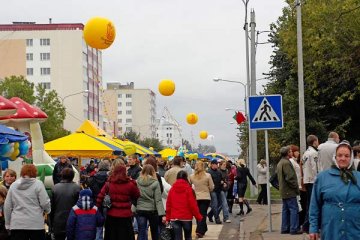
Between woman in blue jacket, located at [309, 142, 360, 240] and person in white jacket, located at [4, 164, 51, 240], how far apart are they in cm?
443

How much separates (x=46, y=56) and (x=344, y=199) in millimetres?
112910

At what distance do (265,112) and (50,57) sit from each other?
10479cm

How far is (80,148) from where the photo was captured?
25719 millimetres

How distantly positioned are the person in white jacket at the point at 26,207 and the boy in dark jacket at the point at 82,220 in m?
0.40

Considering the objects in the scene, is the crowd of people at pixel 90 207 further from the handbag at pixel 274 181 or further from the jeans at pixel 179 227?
the handbag at pixel 274 181

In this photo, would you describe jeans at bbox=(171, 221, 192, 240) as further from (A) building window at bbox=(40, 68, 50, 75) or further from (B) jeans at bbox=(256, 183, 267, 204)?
(A) building window at bbox=(40, 68, 50, 75)

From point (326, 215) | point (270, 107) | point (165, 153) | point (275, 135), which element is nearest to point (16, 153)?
point (270, 107)

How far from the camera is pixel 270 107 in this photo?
52.6 ft

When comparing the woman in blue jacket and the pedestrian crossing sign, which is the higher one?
the pedestrian crossing sign

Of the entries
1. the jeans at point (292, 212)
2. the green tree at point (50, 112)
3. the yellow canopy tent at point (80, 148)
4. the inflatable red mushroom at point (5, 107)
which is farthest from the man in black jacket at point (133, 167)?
the green tree at point (50, 112)

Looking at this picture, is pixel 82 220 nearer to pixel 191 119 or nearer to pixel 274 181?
pixel 274 181

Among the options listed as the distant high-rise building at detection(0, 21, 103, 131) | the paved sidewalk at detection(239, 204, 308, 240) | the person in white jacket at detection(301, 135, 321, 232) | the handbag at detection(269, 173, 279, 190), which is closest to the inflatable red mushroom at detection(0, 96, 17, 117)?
the paved sidewalk at detection(239, 204, 308, 240)

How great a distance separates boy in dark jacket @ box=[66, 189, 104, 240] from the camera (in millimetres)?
10875

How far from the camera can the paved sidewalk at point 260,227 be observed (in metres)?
15.4
